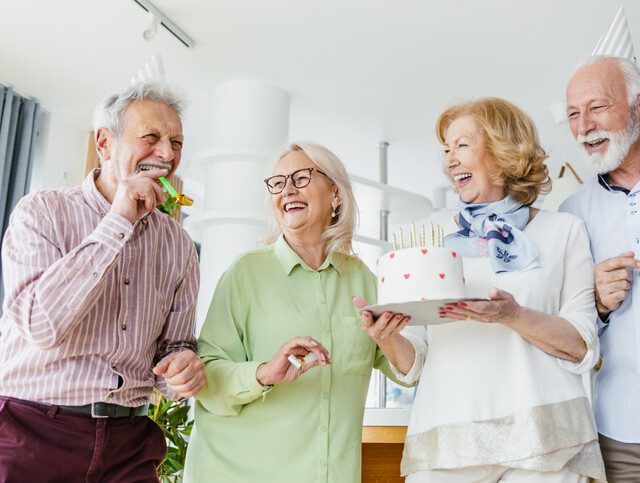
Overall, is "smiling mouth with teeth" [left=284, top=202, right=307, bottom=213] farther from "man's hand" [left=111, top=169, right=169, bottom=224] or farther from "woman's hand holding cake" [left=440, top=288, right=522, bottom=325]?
"woman's hand holding cake" [left=440, top=288, right=522, bottom=325]

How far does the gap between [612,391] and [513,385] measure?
0.27 m

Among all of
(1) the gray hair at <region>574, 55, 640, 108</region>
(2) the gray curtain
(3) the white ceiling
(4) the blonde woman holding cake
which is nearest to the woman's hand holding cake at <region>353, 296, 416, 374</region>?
(4) the blonde woman holding cake

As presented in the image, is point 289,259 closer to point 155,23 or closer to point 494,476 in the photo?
point 494,476

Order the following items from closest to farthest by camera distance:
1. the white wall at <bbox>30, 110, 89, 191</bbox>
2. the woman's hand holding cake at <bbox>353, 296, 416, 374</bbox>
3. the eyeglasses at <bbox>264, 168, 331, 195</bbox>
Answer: the woman's hand holding cake at <bbox>353, 296, 416, 374</bbox> < the eyeglasses at <bbox>264, 168, 331, 195</bbox> < the white wall at <bbox>30, 110, 89, 191</bbox>

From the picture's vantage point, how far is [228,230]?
13.3ft

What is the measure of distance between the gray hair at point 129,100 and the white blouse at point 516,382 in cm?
77

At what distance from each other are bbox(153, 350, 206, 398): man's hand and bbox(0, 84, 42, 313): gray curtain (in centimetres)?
335

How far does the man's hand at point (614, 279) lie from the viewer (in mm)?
1484

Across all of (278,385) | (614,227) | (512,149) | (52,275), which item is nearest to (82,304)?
(52,275)

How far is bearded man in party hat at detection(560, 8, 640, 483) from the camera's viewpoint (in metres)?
1.49

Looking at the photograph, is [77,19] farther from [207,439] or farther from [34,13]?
[207,439]

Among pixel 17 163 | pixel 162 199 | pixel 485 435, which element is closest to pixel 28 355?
pixel 162 199

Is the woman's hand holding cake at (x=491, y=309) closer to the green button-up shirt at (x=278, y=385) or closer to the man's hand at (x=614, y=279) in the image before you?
the man's hand at (x=614, y=279)

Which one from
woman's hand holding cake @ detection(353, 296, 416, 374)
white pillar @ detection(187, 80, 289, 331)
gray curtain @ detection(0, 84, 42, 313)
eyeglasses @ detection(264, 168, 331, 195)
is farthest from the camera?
gray curtain @ detection(0, 84, 42, 313)
